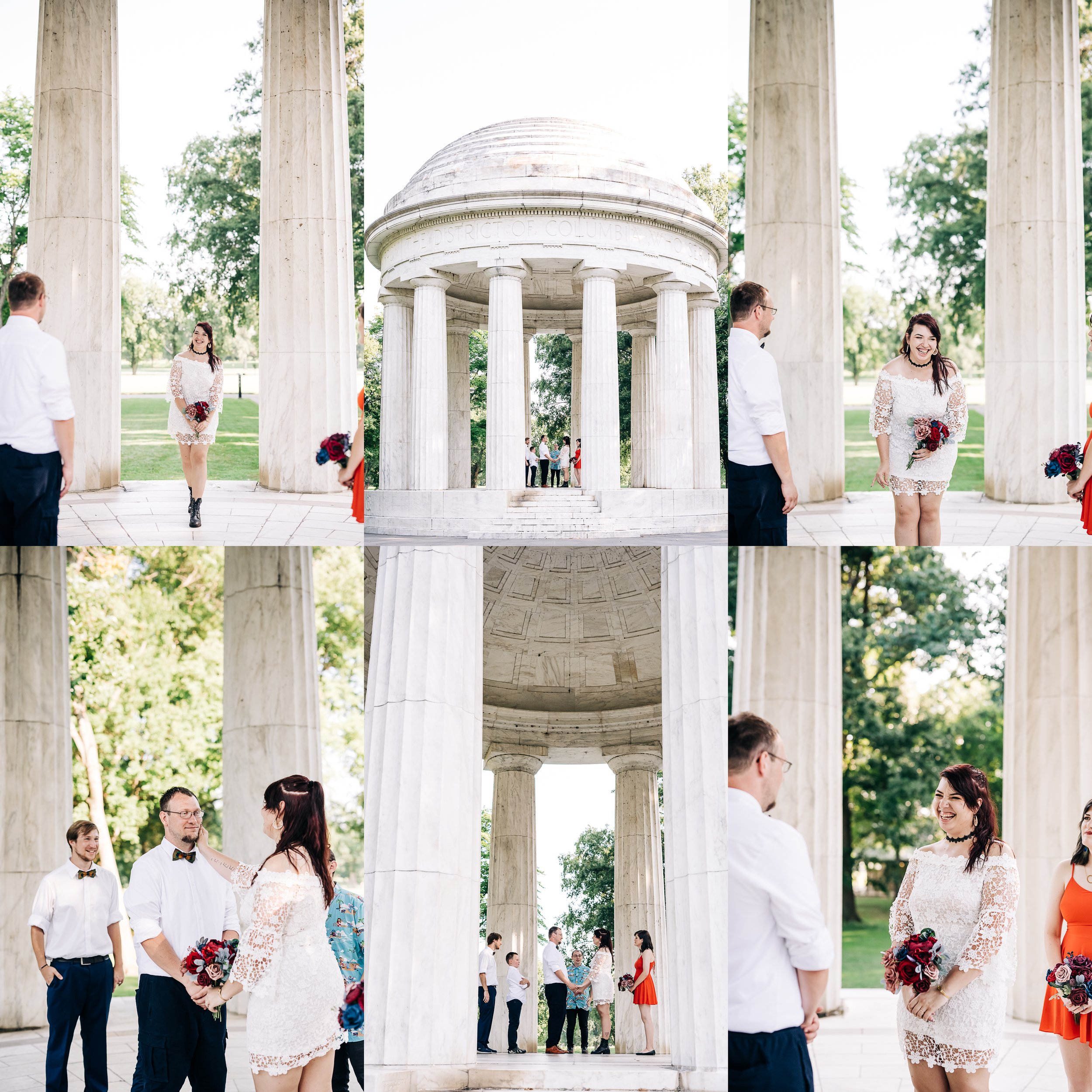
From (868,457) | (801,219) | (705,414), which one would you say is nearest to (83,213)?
(705,414)

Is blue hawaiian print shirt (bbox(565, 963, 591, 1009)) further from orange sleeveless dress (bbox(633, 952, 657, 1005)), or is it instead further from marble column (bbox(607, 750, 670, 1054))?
orange sleeveless dress (bbox(633, 952, 657, 1005))

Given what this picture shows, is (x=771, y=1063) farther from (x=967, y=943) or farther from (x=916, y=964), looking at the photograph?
(x=967, y=943)

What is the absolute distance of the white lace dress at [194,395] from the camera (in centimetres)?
1117

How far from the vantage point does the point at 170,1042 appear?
10805 millimetres

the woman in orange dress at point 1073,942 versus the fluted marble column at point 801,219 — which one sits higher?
the fluted marble column at point 801,219

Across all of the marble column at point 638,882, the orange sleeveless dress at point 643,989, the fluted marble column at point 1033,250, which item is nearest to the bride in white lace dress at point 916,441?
the fluted marble column at point 1033,250

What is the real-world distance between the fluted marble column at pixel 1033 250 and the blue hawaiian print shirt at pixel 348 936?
715cm

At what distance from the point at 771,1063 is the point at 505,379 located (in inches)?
316

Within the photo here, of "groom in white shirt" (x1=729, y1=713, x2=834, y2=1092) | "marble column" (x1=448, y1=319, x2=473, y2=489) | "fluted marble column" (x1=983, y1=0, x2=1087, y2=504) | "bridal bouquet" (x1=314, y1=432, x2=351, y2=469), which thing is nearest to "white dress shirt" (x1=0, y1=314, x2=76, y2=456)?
"bridal bouquet" (x1=314, y1=432, x2=351, y2=469)

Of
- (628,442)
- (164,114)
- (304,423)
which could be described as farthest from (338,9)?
(628,442)

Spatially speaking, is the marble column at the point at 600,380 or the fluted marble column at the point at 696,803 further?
the marble column at the point at 600,380

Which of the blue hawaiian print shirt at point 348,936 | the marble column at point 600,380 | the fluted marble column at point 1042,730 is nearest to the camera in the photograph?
the blue hawaiian print shirt at point 348,936

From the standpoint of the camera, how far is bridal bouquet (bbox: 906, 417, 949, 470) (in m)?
11.3

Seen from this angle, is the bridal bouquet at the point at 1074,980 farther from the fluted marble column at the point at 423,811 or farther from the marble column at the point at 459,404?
the marble column at the point at 459,404
